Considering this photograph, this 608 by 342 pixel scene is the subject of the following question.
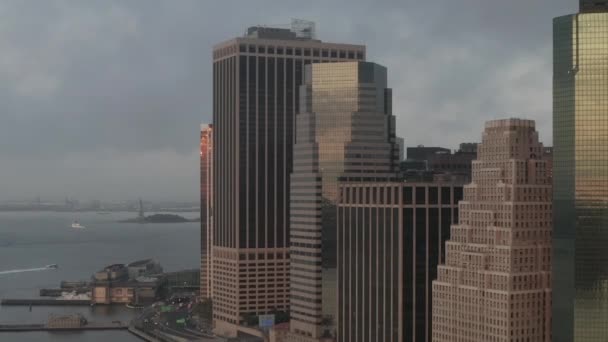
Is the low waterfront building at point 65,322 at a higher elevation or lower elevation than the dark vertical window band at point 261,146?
lower

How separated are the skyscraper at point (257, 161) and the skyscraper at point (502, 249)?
167 feet

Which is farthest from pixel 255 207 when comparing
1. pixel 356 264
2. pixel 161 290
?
pixel 161 290

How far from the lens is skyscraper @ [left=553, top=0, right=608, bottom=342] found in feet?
199

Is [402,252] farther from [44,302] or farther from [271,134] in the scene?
[44,302]

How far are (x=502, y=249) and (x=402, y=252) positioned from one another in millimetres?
17421

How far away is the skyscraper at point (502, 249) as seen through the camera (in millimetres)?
63750

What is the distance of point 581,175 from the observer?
201 feet

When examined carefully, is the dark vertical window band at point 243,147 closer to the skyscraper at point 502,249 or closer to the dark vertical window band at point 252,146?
the dark vertical window band at point 252,146

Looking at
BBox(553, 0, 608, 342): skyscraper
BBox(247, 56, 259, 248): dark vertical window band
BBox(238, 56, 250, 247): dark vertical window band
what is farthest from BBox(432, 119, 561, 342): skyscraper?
BBox(238, 56, 250, 247): dark vertical window band

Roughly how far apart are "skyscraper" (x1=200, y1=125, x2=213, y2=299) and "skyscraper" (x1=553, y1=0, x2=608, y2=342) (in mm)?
85203

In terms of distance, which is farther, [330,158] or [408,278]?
[330,158]

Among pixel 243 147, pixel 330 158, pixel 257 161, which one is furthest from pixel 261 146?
pixel 330 158

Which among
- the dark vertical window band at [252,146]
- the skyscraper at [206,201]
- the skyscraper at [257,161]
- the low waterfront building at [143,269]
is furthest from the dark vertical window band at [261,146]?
the low waterfront building at [143,269]

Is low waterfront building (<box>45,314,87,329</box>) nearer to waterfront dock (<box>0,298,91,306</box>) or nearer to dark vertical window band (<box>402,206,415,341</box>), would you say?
waterfront dock (<box>0,298,91,306</box>)
